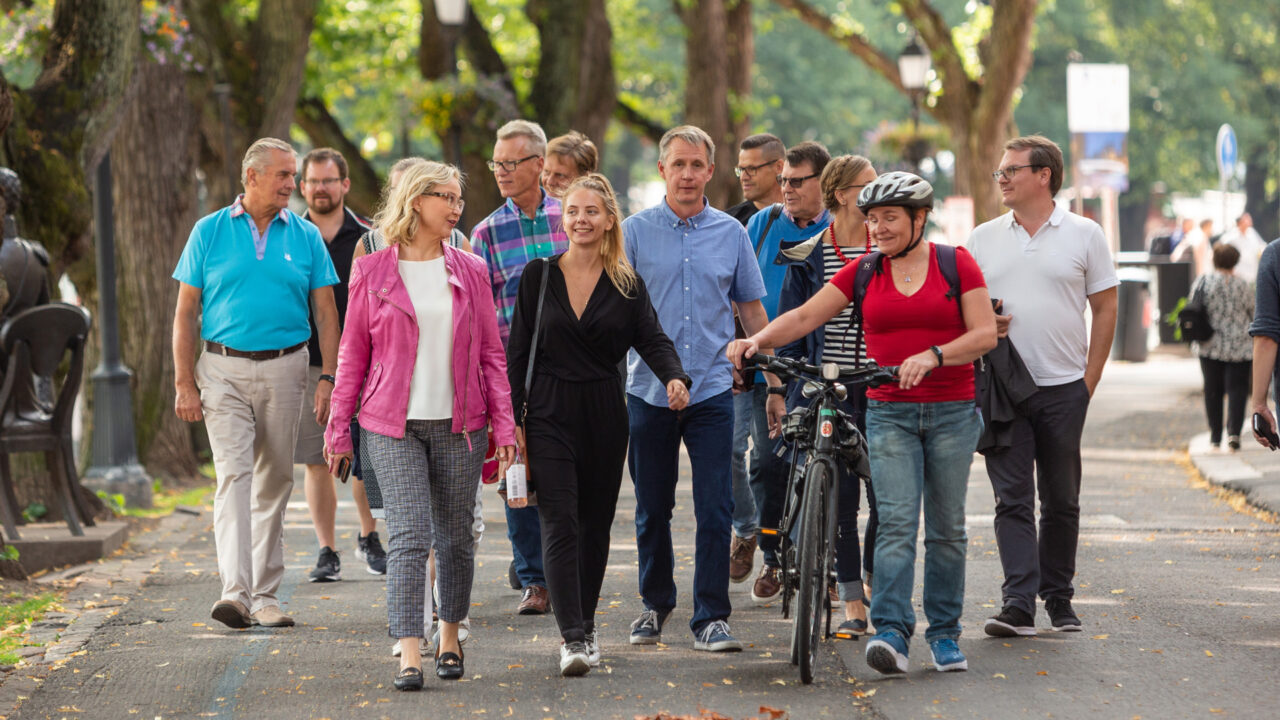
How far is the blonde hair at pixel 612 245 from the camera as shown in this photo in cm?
631

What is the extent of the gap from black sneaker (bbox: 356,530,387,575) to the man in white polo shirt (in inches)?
132

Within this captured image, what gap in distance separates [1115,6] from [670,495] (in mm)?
48175

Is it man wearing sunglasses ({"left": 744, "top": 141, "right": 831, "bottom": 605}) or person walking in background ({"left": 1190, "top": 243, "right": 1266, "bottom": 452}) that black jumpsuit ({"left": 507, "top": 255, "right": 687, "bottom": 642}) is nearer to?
man wearing sunglasses ({"left": 744, "top": 141, "right": 831, "bottom": 605})

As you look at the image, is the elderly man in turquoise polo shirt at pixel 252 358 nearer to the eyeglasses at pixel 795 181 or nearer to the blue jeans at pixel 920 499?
the eyeglasses at pixel 795 181

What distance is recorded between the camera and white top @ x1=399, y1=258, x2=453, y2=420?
239 inches

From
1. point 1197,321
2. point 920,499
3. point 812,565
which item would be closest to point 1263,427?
point 920,499

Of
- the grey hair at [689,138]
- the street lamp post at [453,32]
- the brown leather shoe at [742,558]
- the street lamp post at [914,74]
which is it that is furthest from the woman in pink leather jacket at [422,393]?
the street lamp post at [914,74]

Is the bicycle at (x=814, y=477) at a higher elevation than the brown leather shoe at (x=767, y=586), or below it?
higher

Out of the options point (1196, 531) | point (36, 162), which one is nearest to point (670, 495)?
point (1196, 531)

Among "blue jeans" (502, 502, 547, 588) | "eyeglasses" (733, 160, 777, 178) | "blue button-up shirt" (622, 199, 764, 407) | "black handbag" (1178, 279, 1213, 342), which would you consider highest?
"eyeglasses" (733, 160, 777, 178)

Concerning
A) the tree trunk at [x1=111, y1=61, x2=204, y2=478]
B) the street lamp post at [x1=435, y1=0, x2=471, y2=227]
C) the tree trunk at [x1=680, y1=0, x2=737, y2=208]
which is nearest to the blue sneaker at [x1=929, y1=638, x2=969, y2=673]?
the tree trunk at [x1=111, y1=61, x2=204, y2=478]

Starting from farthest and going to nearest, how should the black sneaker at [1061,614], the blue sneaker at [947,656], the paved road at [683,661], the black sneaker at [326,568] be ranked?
the black sneaker at [326,568]
the black sneaker at [1061,614]
the blue sneaker at [947,656]
the paved road at [683,661]

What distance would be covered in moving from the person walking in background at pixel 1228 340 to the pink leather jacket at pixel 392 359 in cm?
912

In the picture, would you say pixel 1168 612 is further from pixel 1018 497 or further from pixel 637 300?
pixel 637 300
